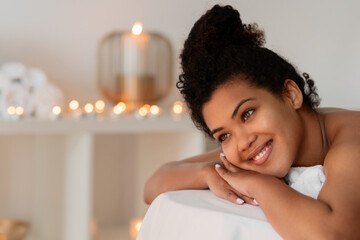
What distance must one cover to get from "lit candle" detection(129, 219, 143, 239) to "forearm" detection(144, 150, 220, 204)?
3.68 feet

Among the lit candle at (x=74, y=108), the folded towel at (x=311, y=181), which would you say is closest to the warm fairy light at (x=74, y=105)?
the lit candle at (x=74, y=108)

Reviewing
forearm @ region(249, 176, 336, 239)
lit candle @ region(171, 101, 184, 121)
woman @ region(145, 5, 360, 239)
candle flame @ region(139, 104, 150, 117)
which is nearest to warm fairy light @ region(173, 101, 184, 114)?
lit candle @ region(171, 101, 184, 121)

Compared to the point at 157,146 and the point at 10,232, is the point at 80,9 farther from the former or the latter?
the point at 10,232

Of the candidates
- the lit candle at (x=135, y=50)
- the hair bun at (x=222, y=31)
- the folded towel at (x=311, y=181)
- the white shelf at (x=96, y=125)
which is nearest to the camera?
the folded towel at (x=311, y=181)

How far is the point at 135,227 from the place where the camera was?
239 centimetres

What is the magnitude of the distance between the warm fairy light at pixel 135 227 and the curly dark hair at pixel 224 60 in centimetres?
135

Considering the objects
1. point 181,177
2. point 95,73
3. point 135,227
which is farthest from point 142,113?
point 181,177

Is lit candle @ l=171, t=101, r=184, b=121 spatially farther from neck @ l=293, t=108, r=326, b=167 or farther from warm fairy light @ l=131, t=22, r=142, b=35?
neck @ l=293, t=108, r=326, b=167

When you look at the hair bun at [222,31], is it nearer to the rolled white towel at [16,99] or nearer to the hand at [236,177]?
the hand at [236,177]

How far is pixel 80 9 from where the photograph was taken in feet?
8.03

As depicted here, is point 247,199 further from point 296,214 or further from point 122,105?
point 122,105


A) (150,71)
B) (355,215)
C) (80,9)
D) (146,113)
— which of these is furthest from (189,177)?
(80,9)

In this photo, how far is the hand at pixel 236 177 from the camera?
0.96 meters

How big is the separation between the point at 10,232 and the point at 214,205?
1585 mm
